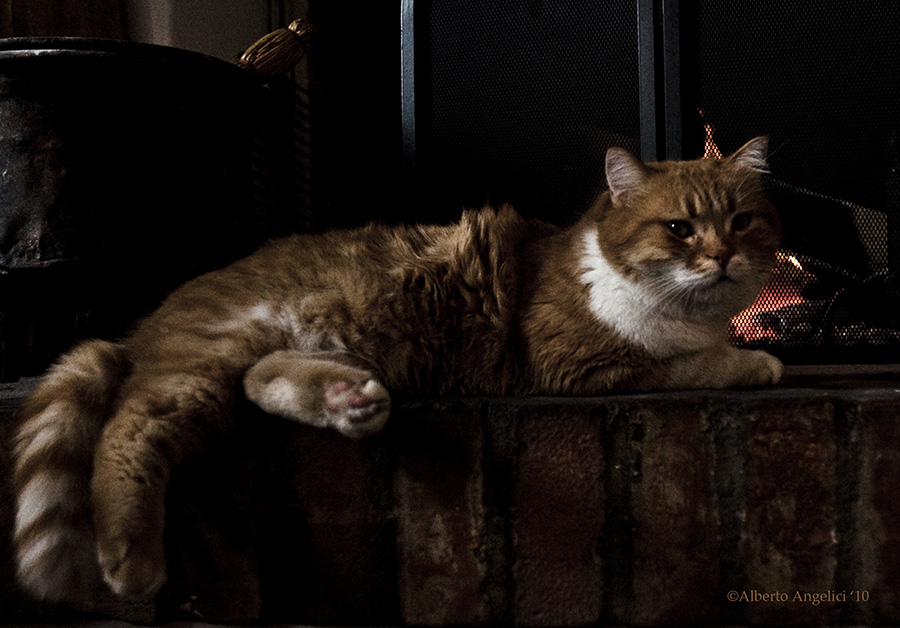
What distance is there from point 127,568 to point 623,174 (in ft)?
3.32

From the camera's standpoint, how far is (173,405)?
940 mm

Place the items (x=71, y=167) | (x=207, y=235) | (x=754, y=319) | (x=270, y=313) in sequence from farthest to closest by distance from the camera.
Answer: (x=754, y=319), (x=207, y=235), (x=71, y=167), (x=270, y=313)

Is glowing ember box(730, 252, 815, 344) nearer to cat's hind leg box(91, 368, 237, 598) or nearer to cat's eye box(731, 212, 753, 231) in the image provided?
cat's eye box(731, 212, 753, 231)

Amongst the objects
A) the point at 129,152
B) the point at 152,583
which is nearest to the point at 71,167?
the point at 129,152

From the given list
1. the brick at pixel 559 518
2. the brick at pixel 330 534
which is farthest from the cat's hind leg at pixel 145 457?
the brick at pixel 559 518

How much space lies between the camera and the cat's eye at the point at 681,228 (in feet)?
3.81

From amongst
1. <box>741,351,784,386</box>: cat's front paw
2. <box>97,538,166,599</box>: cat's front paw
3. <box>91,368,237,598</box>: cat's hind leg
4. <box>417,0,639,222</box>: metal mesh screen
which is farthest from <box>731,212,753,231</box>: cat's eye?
<box>97,538,166,599</box>: cat's front paw

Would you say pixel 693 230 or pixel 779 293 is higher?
pixel 693 230

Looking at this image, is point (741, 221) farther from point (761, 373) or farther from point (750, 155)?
point (761, 373)

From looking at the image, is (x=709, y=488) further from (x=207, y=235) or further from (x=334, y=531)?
(x=207, y=235)

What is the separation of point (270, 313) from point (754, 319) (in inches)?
51.1

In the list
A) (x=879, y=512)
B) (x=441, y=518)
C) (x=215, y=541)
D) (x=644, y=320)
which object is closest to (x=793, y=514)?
(x=879, y=512)

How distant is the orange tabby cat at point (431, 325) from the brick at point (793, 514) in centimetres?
20

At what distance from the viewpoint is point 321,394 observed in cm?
93
